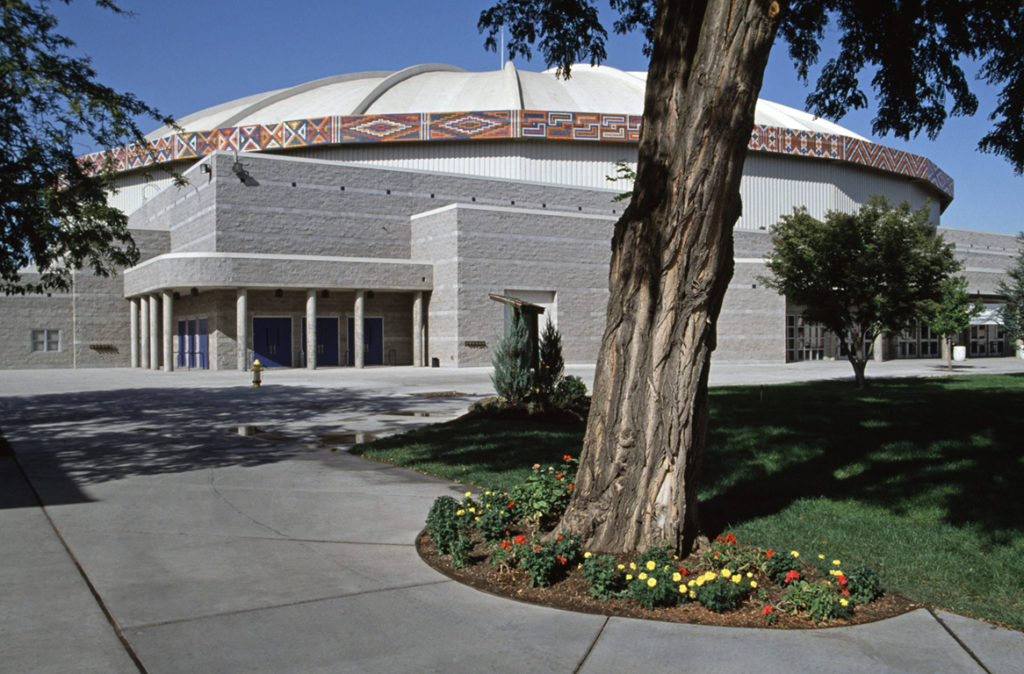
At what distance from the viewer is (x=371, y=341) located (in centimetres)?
4319

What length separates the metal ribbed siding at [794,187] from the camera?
183ft

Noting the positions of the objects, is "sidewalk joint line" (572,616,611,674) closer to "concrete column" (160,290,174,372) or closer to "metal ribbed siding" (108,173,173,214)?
"concrete column" (160,290,174,372)

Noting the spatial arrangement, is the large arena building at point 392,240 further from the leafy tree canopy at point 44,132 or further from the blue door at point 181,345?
the leafy tree canopy at point 44,132

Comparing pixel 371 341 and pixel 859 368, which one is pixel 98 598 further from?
pixel 371 341

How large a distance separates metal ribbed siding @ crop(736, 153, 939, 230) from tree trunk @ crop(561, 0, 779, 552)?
50.3m

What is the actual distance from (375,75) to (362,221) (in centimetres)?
3086

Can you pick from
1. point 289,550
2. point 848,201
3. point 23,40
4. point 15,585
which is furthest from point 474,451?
point 848,201

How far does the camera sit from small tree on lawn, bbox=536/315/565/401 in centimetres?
1622

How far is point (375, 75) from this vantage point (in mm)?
68812

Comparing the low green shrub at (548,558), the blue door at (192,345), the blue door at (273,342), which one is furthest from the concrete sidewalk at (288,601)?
the blue door at (192,345)

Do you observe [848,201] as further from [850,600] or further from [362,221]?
[850,600]

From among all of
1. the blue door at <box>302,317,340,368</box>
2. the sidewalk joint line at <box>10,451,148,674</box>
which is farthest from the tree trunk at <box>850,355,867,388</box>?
the blue door at <box>302,317,340,368</box>

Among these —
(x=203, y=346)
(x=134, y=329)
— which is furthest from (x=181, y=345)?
(x=203, y=346)

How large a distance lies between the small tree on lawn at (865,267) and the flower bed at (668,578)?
1687 centimetres
